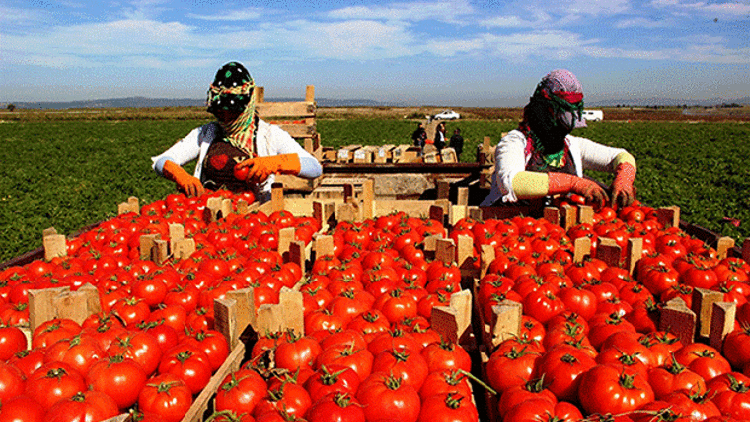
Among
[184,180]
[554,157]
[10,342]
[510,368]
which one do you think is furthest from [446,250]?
[184,180]

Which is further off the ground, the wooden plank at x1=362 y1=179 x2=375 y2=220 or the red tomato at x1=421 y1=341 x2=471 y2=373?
the wooden plank at x1=362 y1=179 x2=375 y2=220

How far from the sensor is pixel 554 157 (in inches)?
205

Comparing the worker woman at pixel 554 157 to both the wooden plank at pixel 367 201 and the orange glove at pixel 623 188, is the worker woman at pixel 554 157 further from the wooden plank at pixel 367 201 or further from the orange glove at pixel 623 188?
the wooden plank at pixel 367 201

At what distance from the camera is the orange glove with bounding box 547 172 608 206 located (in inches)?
181

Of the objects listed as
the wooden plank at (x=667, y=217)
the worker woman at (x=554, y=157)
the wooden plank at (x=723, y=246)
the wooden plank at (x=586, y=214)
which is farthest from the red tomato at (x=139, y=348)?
the wooden plank at (x=667, y=217)

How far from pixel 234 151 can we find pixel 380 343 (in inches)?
160

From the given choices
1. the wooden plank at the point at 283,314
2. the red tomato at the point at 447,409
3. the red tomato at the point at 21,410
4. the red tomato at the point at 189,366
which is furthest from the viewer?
the wooden plank at the point at 283,314

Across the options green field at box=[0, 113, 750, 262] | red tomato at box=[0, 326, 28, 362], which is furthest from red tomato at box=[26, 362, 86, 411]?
green field at box=[0, 113, 750, 262]

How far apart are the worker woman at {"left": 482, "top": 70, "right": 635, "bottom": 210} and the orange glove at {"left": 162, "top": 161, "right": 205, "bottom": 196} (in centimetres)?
314

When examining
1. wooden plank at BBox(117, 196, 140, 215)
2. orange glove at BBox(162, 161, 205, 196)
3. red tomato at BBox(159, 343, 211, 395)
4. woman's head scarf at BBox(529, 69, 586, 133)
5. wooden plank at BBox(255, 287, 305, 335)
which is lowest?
red tomato at BBox(159, 343, 211, 395)

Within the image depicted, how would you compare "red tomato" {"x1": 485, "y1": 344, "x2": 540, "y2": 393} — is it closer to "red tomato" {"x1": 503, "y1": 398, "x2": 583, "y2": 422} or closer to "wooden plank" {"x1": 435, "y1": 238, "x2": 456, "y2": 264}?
"red tomato" {"x1": 503, "y1": 398, "x2": 583, "y2": 422}

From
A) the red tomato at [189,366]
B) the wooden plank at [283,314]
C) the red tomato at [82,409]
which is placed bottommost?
the red tomato at [189,366]

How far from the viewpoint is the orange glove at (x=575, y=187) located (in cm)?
459

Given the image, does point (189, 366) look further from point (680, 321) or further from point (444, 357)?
point (680, 321)
